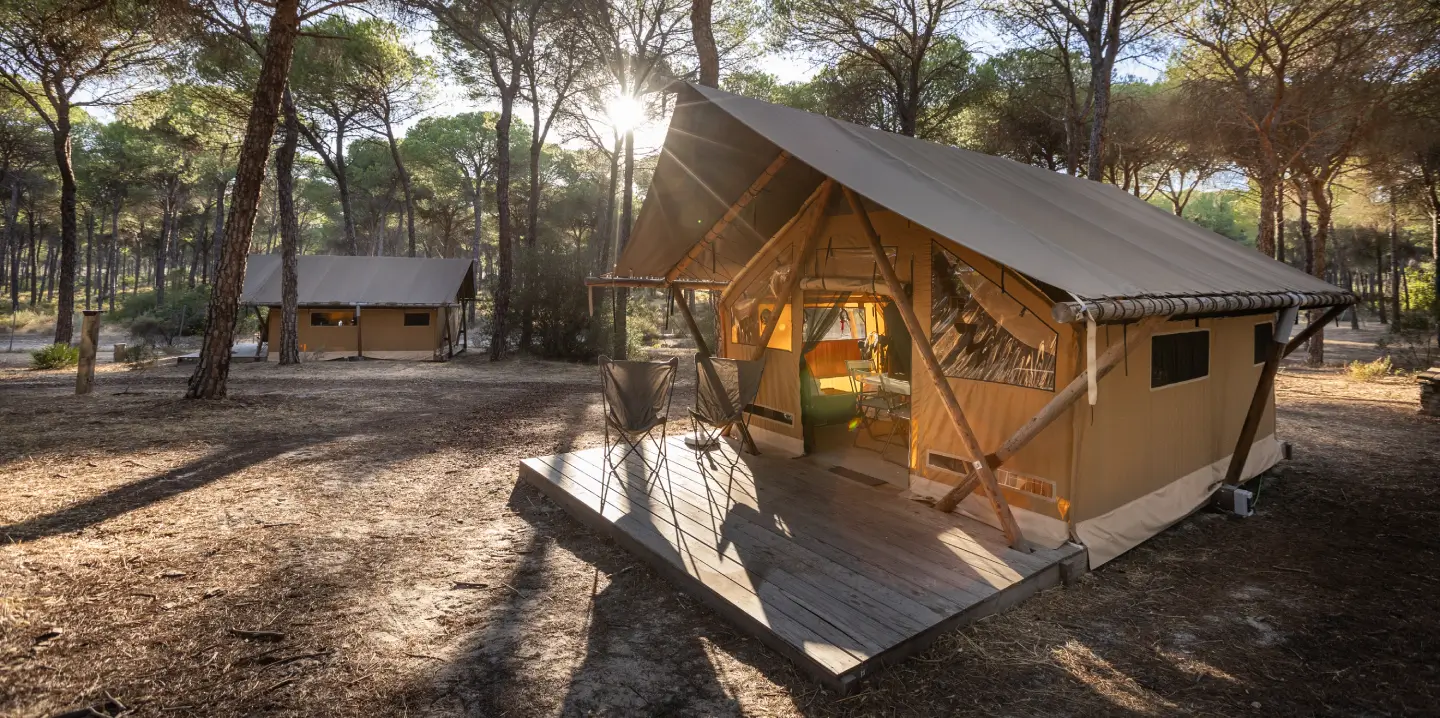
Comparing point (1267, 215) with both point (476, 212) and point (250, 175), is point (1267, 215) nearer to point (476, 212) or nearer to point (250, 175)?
point (250, 175)

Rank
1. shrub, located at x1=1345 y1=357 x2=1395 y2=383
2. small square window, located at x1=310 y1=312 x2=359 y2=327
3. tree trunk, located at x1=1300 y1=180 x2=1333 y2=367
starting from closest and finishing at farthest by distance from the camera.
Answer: shrub, located at x1=1345 y1=357 x2=1395 y2=383, tree trunk, located at x1=1300 y1=180 x2=1333 y2=367, small square window, located at x1=310 y1=312 x2=359 y2=327

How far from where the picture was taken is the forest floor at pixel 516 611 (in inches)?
87.7

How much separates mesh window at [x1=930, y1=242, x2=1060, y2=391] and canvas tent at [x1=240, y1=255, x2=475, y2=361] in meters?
14.4

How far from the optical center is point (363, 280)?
53.0 ft

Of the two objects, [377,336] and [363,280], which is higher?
[363,280]

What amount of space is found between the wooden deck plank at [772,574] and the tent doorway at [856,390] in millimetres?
1518

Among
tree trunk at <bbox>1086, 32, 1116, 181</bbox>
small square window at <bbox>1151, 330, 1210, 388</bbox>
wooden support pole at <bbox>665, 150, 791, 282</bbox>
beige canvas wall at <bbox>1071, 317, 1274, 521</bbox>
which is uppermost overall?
tree trunk at <bbox>1086, 32, 1116, 181</bbox>

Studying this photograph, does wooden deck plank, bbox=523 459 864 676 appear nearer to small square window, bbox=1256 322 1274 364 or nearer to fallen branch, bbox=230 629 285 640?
fallen branch, bbox=230 629 285 640

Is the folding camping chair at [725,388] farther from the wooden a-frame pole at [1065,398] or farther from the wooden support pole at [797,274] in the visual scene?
the wooden a-frame pole at [1065,398]

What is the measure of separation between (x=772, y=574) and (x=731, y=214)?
3027 mm

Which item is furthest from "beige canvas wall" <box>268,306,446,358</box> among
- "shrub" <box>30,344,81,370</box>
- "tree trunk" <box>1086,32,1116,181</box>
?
"tree trunk" <box>1086,32,1116,181</box>

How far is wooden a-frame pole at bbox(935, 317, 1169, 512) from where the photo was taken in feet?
9.86

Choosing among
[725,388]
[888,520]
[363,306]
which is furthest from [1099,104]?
[363,306]

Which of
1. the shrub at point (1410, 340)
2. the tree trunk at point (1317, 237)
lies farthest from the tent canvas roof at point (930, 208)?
the shrub at point (1410, 340)
